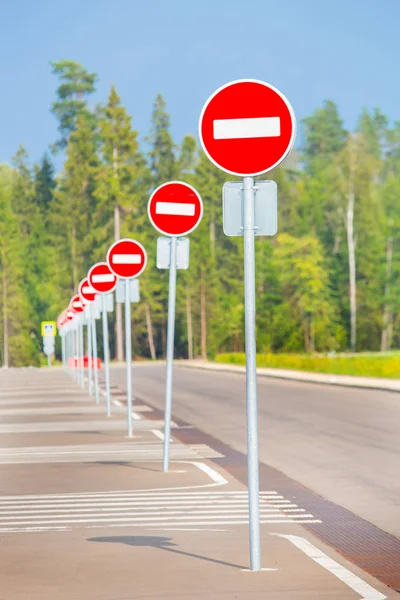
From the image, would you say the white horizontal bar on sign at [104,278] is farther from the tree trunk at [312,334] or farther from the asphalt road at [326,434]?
the tree trunk at [312,334]

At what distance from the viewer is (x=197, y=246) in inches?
5138

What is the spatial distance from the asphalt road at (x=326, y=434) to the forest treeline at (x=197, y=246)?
3227 inches

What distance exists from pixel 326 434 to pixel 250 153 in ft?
50.3

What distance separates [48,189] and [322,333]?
4574 cm

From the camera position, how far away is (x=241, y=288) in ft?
458

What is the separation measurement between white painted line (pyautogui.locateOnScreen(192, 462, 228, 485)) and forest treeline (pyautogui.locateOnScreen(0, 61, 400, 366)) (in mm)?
106908

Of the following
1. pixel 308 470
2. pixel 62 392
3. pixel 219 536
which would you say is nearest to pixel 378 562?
pixel 219 536

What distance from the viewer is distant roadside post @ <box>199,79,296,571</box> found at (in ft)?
28.8

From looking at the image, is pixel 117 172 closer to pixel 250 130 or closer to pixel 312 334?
pixel 312 334

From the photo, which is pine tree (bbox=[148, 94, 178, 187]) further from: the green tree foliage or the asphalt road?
the asphalt road

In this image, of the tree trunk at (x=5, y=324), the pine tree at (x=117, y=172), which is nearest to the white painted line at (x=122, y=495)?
the pine tree at (x=117, y=172)

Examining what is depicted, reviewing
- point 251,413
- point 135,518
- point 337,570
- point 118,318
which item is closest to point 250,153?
point 251,413

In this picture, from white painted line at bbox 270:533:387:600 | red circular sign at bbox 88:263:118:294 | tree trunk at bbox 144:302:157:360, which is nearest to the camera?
white painted line at bbox 270:533:387:600

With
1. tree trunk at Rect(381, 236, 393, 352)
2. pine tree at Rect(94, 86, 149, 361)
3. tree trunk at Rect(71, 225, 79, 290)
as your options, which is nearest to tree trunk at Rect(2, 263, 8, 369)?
tree trunk at Rect(71, 225, 79, 290)
